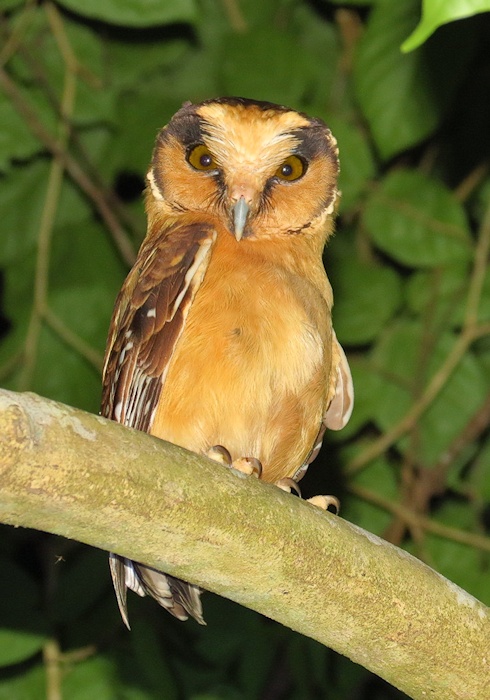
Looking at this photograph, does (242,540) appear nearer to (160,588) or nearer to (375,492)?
(160,588)

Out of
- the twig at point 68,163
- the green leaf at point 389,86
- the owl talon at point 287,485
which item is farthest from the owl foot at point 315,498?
the twig at point 68,163

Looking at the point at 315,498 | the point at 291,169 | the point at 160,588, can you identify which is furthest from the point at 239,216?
the point at 160,588

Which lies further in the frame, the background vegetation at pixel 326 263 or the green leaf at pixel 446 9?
the background vegetation at pixel 326 263

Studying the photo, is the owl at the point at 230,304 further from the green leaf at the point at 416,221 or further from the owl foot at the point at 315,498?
the green leaf at the point at 416,221

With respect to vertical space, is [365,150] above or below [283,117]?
below

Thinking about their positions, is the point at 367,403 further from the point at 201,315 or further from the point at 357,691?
the point at 201,315

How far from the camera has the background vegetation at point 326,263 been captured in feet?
13.8

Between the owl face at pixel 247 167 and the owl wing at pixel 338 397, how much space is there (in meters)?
0.44

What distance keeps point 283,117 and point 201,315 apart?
717 mm

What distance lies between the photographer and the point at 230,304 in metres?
2.77

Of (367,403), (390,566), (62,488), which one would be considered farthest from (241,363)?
(367,403)

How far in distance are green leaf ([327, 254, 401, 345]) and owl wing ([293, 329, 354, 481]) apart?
3.91ft

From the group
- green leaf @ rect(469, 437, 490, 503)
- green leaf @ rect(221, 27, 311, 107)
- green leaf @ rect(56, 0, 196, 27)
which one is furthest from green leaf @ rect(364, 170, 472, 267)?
green leaf @ rect(56, 0, 196, 27)

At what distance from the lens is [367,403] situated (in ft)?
14.9
